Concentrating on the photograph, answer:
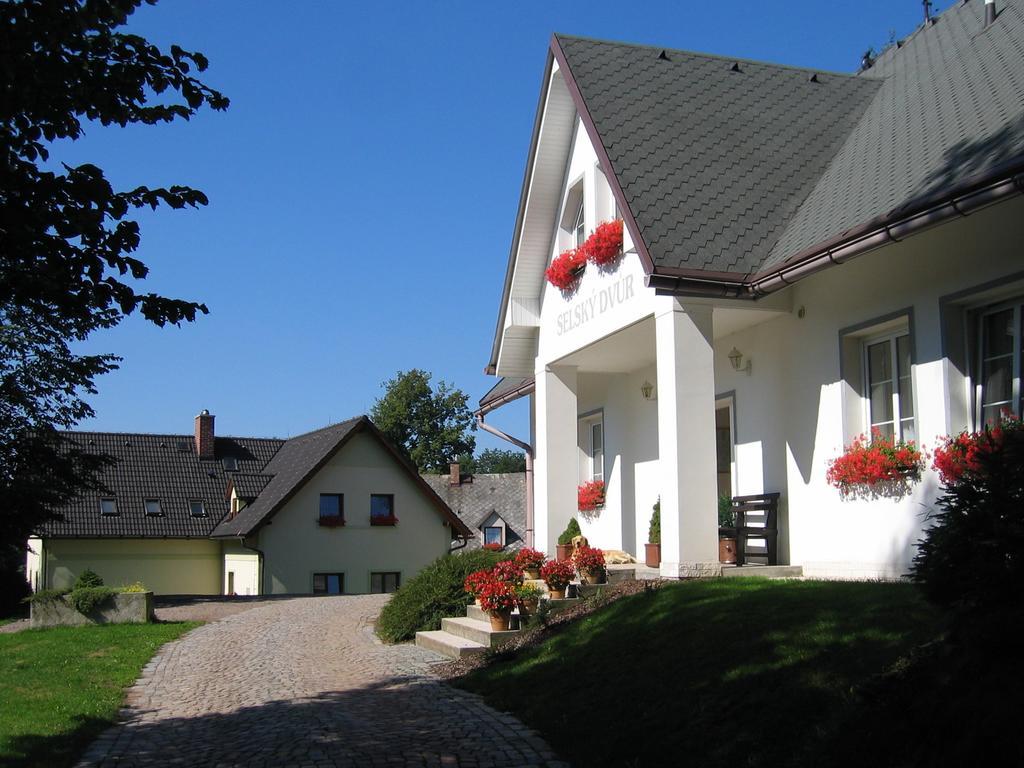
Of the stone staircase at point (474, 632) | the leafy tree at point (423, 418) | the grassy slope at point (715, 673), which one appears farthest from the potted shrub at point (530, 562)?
the leafy tree at point (423, 418)

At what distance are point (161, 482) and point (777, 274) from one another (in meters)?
38.8

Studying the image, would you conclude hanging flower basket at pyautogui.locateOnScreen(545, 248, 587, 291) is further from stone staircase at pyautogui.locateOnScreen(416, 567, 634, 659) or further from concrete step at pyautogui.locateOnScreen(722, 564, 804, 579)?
concrete step at pyautogui.locateOnScreen(722, 564, 804, 579)

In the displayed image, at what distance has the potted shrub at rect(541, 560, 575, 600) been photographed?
12.6m

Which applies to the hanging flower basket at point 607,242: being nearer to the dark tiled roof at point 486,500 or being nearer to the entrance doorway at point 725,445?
the entrance doorway at point 725,445

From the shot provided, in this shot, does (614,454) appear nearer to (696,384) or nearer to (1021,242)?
(696,384)

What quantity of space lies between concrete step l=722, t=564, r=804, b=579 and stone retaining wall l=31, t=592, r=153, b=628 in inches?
504

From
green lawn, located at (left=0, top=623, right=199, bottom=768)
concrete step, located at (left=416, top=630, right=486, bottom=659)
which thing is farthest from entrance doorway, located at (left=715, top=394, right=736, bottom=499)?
green lawn, located at (left=0, top=623, right=199, bottom=768)

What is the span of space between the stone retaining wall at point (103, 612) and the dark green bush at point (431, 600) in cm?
721

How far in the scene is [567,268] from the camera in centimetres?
1571

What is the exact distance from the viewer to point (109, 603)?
2066cm

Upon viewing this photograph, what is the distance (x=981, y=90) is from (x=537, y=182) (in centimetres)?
706

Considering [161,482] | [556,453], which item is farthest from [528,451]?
[161,482]

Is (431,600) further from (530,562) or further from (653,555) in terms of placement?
(653,555)

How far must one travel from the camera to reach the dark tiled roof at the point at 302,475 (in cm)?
4000
